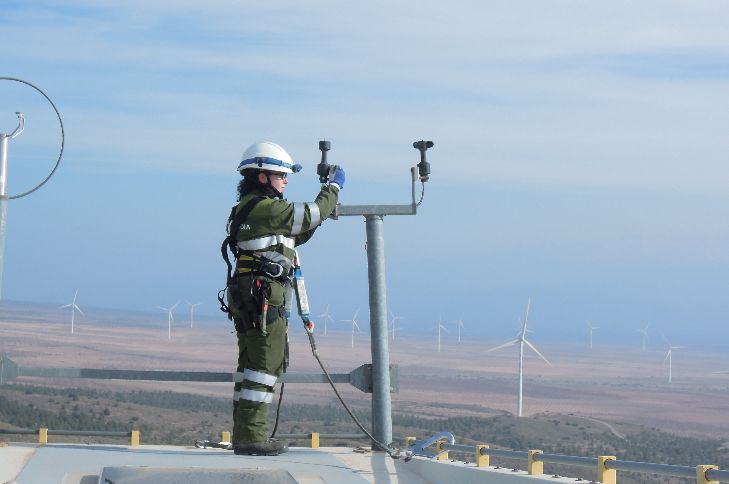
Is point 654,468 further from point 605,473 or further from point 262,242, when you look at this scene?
point 262,242

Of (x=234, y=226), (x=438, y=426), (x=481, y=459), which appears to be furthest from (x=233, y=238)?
(x=438, y=426)

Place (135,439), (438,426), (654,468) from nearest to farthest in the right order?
(654,468), (135,439), (438,426)

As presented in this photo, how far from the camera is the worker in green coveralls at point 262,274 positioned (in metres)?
8.25

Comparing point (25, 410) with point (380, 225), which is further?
point (25, 410)

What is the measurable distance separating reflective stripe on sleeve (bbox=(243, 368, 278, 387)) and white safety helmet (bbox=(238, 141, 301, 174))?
58.5 inches

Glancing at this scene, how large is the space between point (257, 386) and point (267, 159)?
1647 mm

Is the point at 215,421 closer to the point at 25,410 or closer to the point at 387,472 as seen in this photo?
the point at 25,410

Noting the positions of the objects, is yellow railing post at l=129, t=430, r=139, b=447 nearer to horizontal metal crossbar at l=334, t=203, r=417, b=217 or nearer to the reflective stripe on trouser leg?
the reflective stripe on trouser leg

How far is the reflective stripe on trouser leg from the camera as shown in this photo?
8.22m

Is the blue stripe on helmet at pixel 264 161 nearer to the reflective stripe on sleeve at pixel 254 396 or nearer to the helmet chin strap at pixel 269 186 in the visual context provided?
the helmet chin strap at pixel 269 186

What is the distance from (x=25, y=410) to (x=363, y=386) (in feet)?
216

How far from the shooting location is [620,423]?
5625 inches

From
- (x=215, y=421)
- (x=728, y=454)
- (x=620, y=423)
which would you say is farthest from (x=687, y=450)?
(x=215, y=421)

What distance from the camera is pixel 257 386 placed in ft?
27.1
